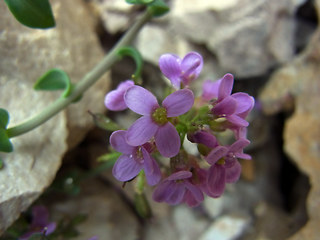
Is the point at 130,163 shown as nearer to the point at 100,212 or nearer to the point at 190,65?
the point at 190,65

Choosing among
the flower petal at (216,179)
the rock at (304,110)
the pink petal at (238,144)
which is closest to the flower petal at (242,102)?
the pink petal at (238,144)

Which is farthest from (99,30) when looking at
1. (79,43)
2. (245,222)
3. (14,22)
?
(245,222)

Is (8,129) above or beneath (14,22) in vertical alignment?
beneath

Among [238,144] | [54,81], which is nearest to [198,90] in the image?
[54,81]

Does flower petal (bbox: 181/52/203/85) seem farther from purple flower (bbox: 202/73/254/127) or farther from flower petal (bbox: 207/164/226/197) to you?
flower petal (bbox: 207/164/226/197)

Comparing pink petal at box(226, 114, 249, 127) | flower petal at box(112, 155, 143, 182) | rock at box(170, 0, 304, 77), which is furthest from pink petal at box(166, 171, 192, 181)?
rock at box(170, 0, 304, 77)

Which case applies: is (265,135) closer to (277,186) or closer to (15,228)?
(277,186)
